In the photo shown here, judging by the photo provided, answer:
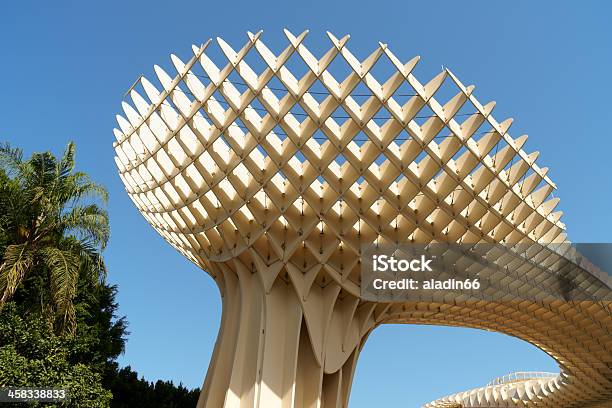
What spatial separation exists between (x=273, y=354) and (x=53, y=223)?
400 inches

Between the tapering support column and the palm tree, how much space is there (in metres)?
6.60

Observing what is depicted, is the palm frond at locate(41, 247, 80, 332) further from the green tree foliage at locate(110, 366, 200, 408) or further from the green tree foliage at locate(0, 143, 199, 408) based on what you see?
the green tree foliage at locate(110, 366, 200, 408)

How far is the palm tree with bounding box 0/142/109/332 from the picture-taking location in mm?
20734

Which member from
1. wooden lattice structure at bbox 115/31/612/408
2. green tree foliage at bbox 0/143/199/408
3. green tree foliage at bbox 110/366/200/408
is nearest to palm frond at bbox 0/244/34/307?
green tree foliage at bbox 0/143/199/408

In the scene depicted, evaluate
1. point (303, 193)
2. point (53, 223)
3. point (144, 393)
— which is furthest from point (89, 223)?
point (144, 393)

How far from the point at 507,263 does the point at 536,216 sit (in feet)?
10.3

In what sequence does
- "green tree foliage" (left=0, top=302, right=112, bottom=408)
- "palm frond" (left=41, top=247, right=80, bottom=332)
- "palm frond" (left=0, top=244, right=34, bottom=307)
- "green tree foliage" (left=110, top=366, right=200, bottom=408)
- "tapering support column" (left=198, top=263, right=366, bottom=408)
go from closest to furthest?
"green tree foliage" (left=0, top=302, right=112, bottom=408)
"palm frond" (left=0, top=244, right=34, bottom=307)
"palm frond" (left=41, top=247, right=80, bottom=332)
"tapering support column" (left=198, top=263, right=366, bottom=408)
"green tree foliage" (left=110, top=366, right=200, bottom=408)

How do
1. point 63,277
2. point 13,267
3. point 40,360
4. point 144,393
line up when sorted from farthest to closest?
1. point 144,393
2. point 63,277
3. point 40,360
4. point 13,267

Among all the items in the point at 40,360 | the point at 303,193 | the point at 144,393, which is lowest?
the point at 40,360

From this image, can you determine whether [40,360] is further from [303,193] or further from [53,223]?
[303,193]

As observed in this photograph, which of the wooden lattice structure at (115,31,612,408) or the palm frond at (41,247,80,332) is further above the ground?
the wooden lattice structure at (115,31,612,408)

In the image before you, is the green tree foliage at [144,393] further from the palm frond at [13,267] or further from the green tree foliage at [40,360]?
the palm frond at [13,267]

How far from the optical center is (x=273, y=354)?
79.9 ft

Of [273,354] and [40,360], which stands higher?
[273,354]
